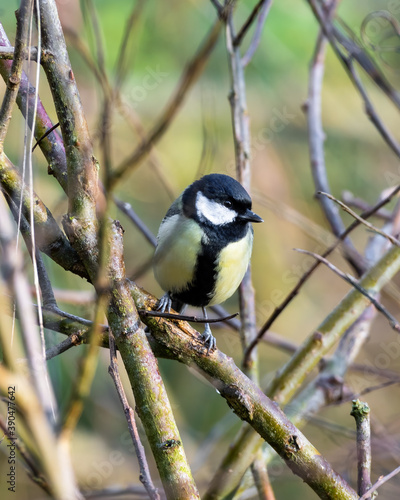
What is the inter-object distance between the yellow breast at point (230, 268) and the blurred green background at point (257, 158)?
1.11m

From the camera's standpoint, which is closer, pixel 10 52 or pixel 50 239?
pixel 10 52

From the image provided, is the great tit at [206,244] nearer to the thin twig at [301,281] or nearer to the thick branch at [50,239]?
the thin twig at [301,281]

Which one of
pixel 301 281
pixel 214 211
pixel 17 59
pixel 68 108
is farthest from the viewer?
pixel 214 211

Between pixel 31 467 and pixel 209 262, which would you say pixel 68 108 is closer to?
pixel 31 467

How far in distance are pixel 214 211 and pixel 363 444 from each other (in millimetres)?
1078

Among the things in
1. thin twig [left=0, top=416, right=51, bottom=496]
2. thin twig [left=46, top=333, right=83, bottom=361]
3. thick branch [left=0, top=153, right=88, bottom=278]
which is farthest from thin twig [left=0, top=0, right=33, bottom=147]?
thin twig [left=0, top=416, right=51, bottom=496]

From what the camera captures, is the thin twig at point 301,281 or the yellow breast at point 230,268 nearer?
the thin twig at point 301,281

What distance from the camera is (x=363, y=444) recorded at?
1.07m

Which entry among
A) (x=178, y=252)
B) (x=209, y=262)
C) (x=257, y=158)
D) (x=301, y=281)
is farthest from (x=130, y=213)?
(x=257, y=158)

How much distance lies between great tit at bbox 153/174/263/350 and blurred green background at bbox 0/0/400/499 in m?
1.03

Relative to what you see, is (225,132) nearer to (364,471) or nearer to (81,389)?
(364,471)

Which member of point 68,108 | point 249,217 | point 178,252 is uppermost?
point 249,217

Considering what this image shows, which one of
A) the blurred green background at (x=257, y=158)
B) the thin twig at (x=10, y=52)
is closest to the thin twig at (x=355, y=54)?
the blurred green background at (x=257, y=158)

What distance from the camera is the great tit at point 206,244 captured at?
6.19ft
